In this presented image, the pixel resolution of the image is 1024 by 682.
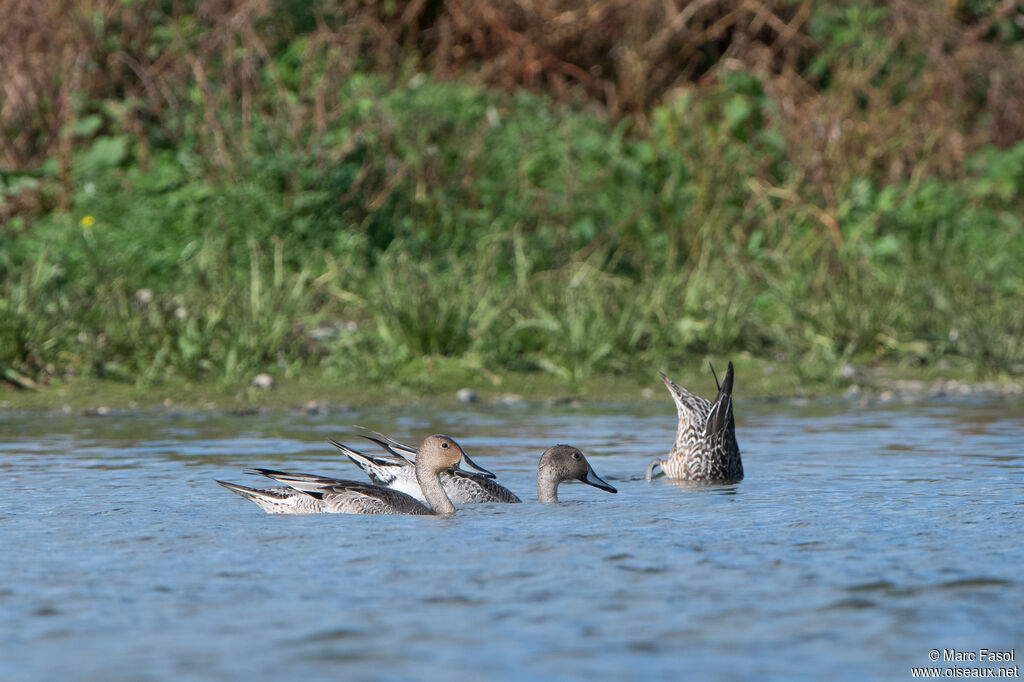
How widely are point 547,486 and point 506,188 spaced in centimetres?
796

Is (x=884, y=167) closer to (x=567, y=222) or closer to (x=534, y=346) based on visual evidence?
(x=567, y=222)

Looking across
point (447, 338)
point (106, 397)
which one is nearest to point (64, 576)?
point (106, 397)

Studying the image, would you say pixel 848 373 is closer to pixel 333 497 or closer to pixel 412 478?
pixel 412 478

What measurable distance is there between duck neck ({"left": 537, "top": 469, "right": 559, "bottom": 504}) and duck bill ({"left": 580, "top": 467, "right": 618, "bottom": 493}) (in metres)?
0.15

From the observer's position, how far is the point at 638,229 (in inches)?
589

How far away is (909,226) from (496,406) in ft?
20.2

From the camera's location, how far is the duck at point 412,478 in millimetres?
7534

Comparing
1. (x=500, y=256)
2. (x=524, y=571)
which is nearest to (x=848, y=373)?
(x=500, y=256)

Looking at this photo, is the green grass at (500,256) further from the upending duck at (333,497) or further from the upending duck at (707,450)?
the upending duck at (333,497)

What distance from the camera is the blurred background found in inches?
468

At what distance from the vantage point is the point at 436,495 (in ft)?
23.7

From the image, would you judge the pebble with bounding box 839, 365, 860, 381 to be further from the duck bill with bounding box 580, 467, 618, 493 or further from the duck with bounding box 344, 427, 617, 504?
the duck bill with bounding box 580, 467, 618, 493

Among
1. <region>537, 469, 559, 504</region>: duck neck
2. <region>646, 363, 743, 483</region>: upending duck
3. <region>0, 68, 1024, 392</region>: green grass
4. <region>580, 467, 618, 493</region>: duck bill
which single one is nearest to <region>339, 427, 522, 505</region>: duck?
<region>537, 469, 559, 504</region>: duck neck

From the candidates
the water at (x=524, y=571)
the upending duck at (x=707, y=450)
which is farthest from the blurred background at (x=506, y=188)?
the upending duck at (x=707, y=450)
